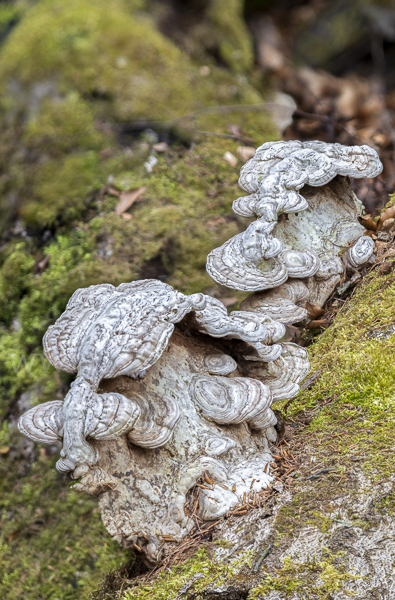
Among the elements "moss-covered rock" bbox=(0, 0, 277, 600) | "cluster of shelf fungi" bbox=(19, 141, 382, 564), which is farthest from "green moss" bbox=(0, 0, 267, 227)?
"cluster of shelf fungi" bbox=(19, 141, 382, 564)

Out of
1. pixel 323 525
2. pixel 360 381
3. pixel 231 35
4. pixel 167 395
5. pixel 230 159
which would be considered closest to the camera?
pixel 323 525

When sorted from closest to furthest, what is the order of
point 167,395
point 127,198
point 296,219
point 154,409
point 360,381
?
point 154,409 → point 167,395 → point 360,381 → point 296,219 → point 127,198

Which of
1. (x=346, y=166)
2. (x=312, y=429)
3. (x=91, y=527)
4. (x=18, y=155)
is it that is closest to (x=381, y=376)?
(x=312, y=429)

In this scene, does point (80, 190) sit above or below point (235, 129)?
above

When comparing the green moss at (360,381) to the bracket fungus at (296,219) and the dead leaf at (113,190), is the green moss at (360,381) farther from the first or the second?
the dead leaf at (113,190)

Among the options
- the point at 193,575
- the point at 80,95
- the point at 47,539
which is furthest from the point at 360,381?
the point at 80,95

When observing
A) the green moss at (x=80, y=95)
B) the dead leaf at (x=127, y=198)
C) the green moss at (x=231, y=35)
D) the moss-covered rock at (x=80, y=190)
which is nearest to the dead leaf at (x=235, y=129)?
the moss-covered rock at (x=80, y=190)

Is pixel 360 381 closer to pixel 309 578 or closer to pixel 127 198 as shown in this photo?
pixel 309 578
